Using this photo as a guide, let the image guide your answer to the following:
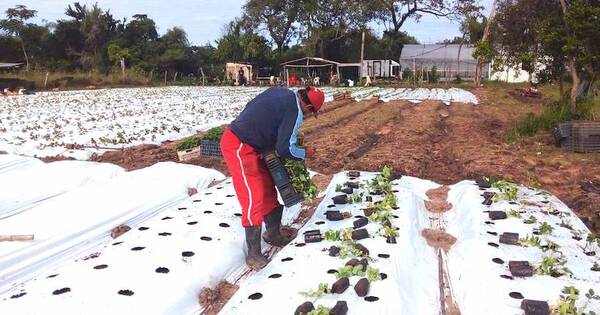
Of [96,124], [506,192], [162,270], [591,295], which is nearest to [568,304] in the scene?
[591,295]

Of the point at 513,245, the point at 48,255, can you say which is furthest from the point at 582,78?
the point at 48,255

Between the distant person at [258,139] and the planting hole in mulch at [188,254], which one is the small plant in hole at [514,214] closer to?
the distant person at [258,139]

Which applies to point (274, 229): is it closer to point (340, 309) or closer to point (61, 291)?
point (340, 309)

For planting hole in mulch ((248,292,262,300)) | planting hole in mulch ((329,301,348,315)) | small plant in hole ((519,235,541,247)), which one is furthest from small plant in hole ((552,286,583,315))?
planting hole in mulch ((248,292,262,300))

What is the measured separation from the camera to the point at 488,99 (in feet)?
65.8

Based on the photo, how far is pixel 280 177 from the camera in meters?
3.83

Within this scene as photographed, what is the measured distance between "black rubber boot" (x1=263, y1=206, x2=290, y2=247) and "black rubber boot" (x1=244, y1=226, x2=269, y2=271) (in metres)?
0.37

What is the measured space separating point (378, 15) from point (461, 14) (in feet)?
21.2

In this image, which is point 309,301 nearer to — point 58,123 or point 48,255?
point 48,255

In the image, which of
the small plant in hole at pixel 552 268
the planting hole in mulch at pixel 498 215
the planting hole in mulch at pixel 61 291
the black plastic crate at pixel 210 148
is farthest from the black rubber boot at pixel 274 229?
the black plastic crate at pixel 210 148

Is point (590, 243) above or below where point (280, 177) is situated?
below

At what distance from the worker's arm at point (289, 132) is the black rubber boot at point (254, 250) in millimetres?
622

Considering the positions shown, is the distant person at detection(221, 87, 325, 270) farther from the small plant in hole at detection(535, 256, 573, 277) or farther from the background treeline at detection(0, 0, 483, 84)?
the background treeline at detection(0, 0, 483, 84)

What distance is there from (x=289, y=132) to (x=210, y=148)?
4.01 metres
